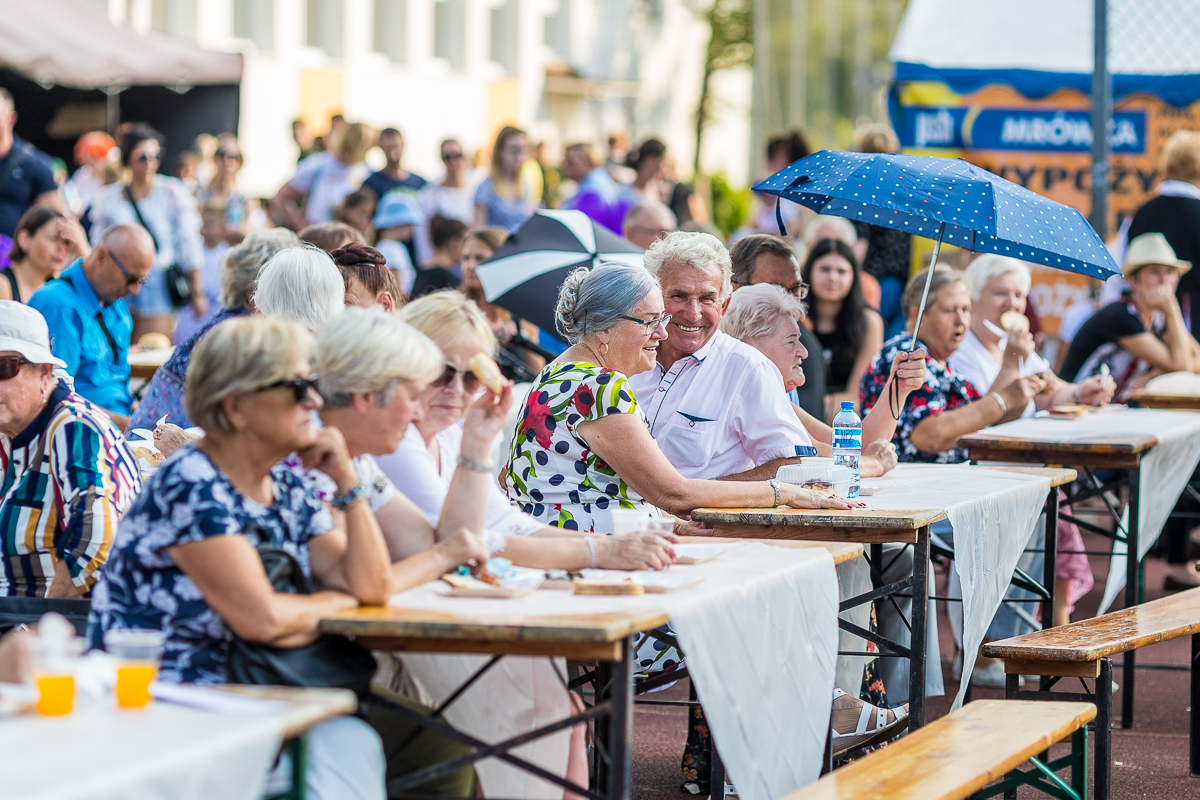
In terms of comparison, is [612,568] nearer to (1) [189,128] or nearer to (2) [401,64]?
(1) [189,128]

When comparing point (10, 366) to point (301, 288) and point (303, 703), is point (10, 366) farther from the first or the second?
point (303, 703)

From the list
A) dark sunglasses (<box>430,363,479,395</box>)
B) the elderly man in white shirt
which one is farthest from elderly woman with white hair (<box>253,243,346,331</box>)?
dark sunglasses (<box>430,363,479,395</box>)

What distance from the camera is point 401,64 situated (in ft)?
82.0

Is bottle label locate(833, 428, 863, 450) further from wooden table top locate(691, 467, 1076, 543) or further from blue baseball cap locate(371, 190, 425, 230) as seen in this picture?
blue baseball cap locate(371, 190, 425, 230)

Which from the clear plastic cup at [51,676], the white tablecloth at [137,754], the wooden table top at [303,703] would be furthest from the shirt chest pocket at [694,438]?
the clear plastic cup at [51,676]

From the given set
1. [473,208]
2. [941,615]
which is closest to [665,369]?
[941,615]

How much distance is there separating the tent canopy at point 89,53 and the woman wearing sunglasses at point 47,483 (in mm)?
10552

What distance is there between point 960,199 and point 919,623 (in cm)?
150

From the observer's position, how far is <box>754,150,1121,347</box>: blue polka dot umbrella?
488 centimetres

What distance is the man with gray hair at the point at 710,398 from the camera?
4.59 m

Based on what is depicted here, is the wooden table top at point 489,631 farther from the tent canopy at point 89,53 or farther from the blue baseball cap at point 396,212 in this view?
the tent canopy at point 89,53

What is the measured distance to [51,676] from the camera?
2238 mm

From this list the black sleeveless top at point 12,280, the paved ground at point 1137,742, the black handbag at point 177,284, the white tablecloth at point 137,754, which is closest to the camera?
the white tablecloth at point 137,754

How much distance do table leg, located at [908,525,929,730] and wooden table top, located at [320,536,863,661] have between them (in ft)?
4.97
